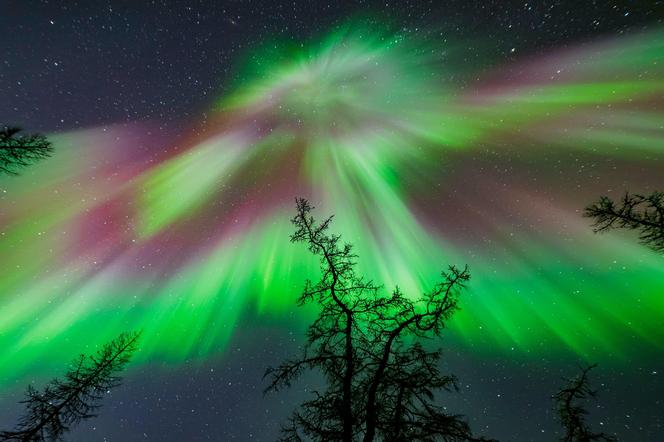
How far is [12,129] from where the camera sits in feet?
19.9

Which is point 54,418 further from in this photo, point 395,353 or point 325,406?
point 395,353

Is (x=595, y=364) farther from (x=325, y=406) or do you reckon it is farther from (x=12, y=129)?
(x=12, y=129)

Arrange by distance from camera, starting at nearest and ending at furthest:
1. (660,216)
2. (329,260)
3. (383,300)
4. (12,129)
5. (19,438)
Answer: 1. (12,129)
2. (660,216)
3. (383,300)
4. (329,260)
5. (19,438)

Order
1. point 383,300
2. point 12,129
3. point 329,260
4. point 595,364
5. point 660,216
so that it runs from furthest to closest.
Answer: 1. point 595,364
2. point 329,260
3. point 383,300
4. point 660,216
5. point 12,129

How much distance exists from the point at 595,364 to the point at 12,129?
15.6 meters

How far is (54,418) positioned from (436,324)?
11.4 metres

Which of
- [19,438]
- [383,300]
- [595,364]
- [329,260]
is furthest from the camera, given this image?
[595,364]

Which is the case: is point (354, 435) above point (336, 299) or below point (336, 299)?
below

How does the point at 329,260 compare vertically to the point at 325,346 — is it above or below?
above

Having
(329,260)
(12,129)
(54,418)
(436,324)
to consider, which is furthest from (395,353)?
(54,418)

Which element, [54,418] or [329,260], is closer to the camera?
[329,260]

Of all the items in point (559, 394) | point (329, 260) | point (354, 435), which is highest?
point (329, 260)

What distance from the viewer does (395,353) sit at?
304 inches

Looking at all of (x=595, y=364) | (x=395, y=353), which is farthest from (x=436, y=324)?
(x=595, y=364)
